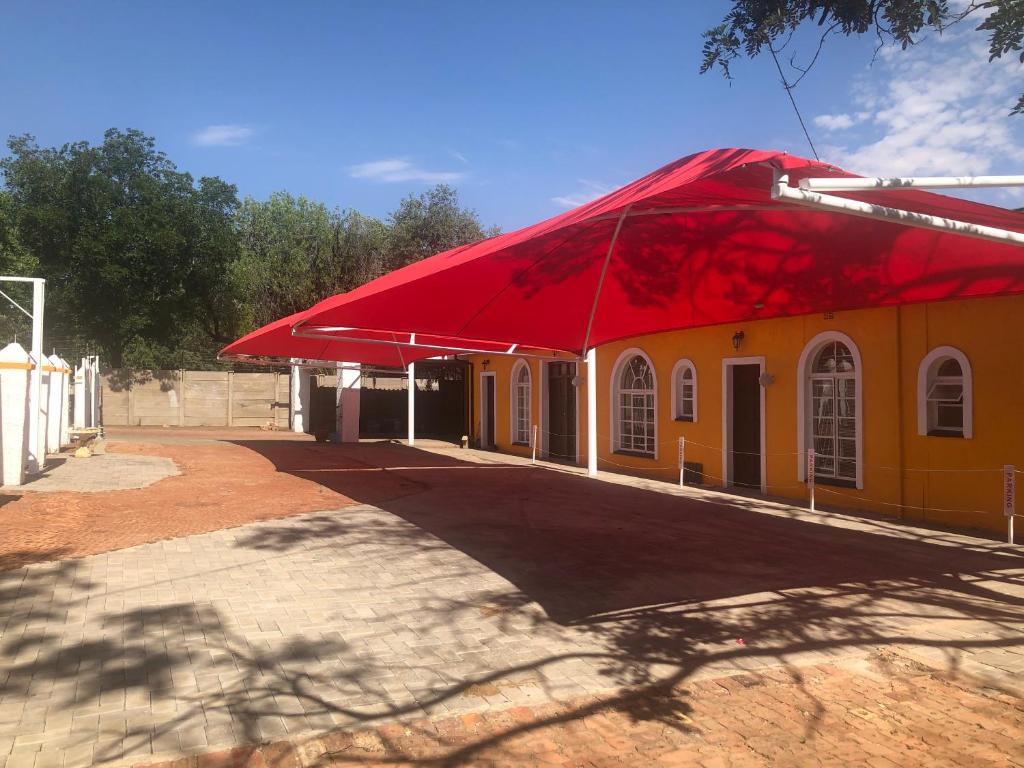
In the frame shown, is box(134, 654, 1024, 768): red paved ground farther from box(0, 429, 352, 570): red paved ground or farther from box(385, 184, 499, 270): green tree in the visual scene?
box(385, 184, 499, 270): green tree

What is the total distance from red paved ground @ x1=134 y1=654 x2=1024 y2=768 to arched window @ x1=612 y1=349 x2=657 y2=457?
992cm

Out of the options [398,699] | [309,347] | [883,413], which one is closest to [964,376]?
[883,413]

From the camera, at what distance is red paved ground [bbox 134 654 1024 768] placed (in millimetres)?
3195

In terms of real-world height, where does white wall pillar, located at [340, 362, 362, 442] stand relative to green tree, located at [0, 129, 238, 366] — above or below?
below

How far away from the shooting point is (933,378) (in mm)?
9117

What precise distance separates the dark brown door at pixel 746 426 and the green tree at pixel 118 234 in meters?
21.7

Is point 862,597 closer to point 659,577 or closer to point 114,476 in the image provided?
point 659,577

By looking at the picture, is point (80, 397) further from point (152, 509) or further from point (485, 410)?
point (152, 509)

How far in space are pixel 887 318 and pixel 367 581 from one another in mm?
7433

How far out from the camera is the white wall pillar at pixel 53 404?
14.1 m

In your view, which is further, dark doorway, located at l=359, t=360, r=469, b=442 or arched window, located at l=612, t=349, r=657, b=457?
dark doorway, located at l=359, t=360, r=469, b=442

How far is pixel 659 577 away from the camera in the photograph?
6277 mm

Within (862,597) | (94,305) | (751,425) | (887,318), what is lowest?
(862,597)

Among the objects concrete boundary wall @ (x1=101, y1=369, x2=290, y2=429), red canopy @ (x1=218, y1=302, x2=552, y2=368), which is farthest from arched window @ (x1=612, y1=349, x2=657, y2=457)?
concrete boundary wall @ (x1=101, y1=369, x2=290, y2=429)
